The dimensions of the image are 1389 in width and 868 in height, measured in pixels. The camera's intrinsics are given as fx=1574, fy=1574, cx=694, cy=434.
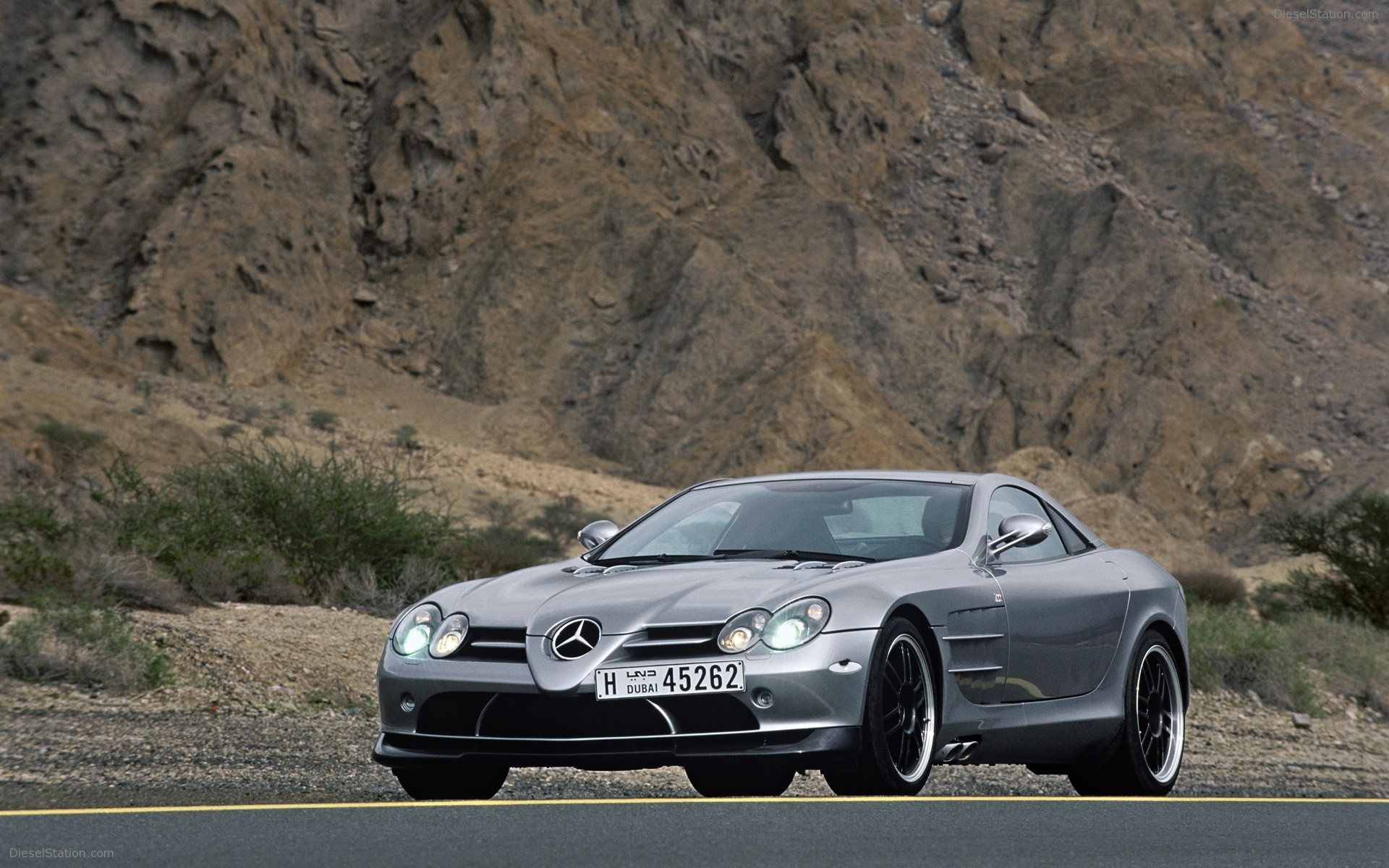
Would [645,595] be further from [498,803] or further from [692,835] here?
[498,803]

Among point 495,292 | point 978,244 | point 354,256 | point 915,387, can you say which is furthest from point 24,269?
point 978,244

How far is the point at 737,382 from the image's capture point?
1841 inches

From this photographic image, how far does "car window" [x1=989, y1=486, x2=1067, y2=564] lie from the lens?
7.21 metres

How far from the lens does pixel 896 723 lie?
20.0 feet

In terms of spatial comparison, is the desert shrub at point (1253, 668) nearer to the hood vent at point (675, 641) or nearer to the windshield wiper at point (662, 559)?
the windshield wiper at point (662, 559)

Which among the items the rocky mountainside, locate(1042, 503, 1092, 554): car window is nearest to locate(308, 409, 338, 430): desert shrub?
the rocky mountainside

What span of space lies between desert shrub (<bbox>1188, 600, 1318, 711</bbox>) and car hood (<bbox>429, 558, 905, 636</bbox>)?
8909 mm

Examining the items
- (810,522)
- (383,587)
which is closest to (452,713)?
(810,522)

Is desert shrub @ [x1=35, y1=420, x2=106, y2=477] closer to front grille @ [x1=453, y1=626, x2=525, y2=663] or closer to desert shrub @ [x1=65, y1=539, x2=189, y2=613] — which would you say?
desert shrub @ [x1=65, y1=539, x2=189, y2=613]

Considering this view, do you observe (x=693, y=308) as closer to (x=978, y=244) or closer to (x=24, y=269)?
(x=978, y=244)

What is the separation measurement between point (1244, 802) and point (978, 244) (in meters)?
50.3

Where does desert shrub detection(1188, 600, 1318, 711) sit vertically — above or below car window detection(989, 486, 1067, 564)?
below

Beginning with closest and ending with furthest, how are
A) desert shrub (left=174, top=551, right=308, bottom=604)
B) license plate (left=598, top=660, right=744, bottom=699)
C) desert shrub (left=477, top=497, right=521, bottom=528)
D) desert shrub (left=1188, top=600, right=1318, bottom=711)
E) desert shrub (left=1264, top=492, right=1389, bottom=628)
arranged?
license plate (left=598, top=660, right=744, bottom=699), desert shrub (left=1188, top=600, right=1318, bottom=711), desert shrub (left=174, top=551, right=308, bottom=604), desert shrub (left=1264, top=492, right=1389, bottom=628), desert shrub (left=477, top=497, right=521, bottom=528)

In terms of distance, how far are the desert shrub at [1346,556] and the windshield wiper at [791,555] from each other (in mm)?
17805
